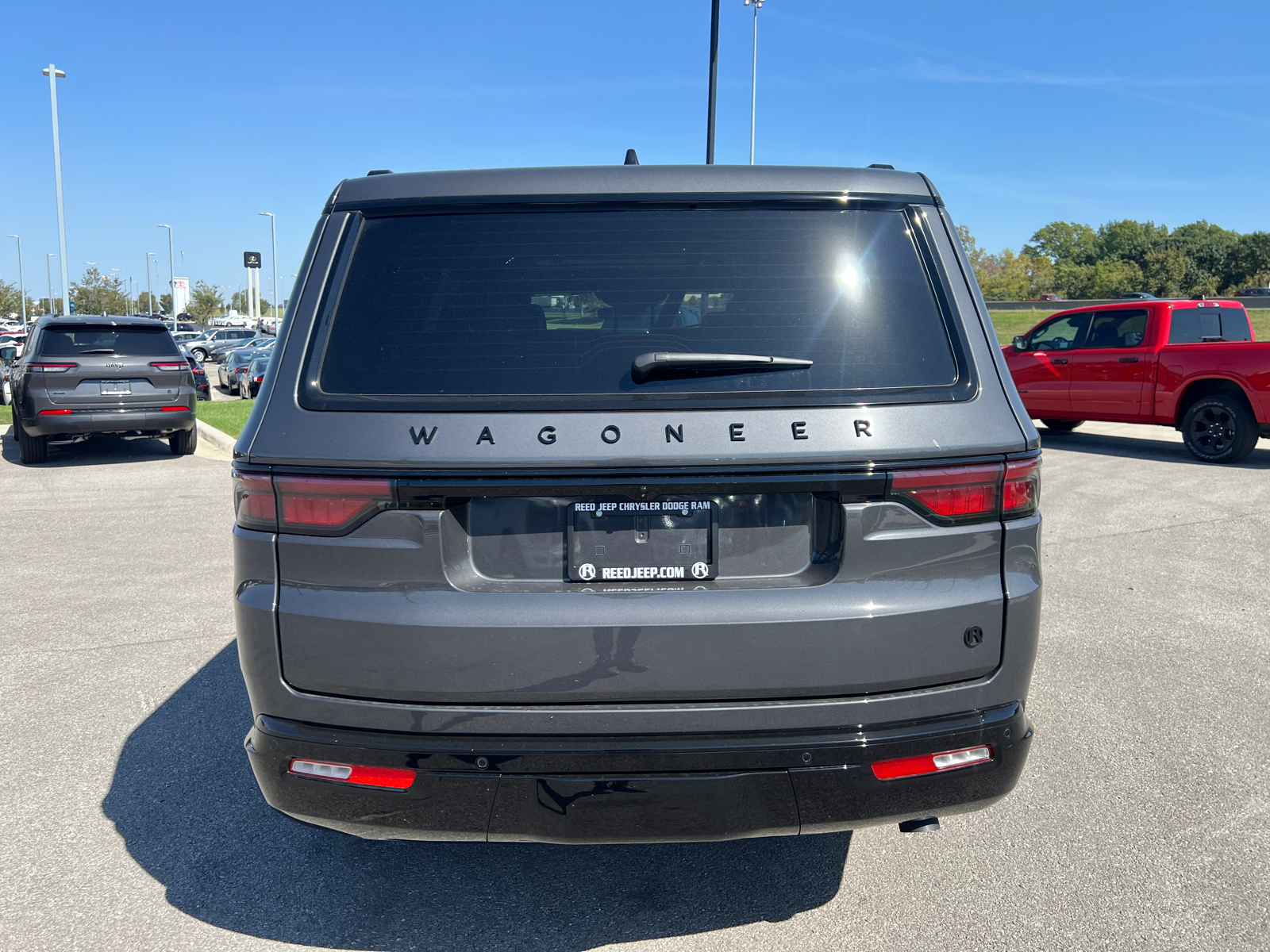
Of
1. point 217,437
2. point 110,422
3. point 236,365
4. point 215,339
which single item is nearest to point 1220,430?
point 217,437

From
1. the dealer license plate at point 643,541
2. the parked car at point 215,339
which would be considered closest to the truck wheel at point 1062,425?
the dealer license plate at point 643,541

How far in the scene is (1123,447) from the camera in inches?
527

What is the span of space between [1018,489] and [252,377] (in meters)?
21.5

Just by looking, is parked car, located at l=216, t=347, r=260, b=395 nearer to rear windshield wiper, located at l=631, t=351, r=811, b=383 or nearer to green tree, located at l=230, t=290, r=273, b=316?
rear windshield wiper, located at l=631, t=351, r=811, b=383

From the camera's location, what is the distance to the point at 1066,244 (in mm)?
141125

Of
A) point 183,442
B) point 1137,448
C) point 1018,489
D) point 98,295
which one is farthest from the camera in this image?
point 98,295

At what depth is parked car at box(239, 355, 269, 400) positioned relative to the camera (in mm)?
21530

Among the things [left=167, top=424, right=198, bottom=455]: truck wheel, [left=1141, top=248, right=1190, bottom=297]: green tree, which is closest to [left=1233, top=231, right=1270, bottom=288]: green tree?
[left=1141, top=248, right=1190, bottom=297]: green tree

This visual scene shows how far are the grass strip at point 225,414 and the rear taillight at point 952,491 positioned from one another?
12213mm

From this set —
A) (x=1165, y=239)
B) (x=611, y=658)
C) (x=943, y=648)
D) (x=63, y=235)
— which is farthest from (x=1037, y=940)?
(x=1165, y=239)

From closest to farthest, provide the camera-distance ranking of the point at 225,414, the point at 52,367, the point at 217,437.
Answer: the point at 52,367, the point at 217,437, the point at 225,414

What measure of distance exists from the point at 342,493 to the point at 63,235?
41812mm

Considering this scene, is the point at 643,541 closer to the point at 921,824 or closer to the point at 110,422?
the point at 921,824

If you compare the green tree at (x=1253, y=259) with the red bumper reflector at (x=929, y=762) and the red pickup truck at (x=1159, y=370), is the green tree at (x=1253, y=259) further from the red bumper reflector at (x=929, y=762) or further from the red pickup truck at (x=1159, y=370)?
the red bumper reflector at (x=929, y=762)
